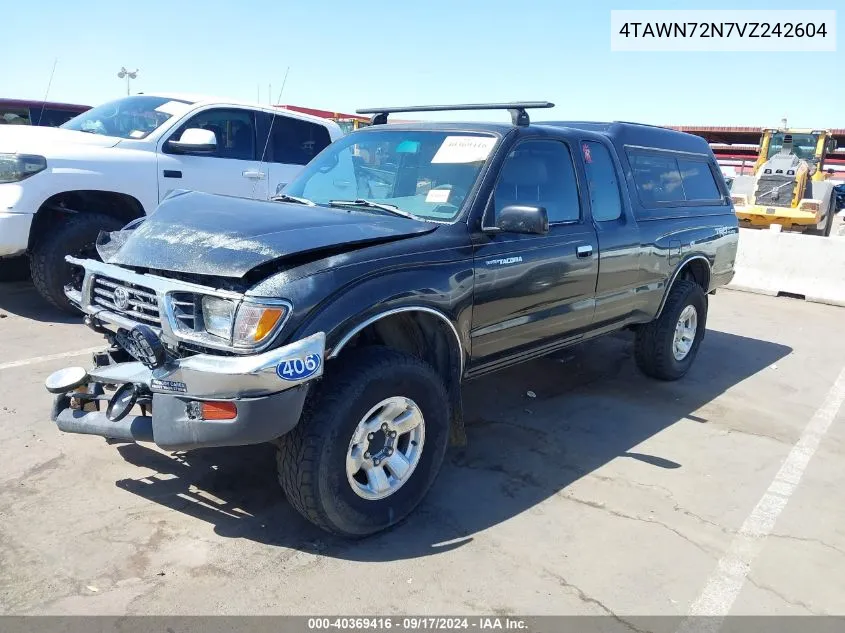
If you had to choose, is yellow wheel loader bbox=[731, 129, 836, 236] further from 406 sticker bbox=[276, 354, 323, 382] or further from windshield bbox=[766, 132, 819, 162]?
406 sticker bbox=[276, 354, 323, 382]

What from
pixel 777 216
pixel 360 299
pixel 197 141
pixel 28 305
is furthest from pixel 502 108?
pixel 777 216

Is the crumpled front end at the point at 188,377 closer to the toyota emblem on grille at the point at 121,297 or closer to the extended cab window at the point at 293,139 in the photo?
the toyota emblem on grille at the point at 121,297

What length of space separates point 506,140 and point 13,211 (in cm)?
409

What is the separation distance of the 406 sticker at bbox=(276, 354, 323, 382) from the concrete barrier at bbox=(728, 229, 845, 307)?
29.4 feet

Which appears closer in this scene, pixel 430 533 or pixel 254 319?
pixel 254 319

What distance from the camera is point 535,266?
158 inches

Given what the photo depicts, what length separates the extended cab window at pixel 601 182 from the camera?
461 cm

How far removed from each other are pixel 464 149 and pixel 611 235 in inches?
50.6

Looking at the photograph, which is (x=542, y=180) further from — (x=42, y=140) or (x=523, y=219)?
(x=42, y=140)

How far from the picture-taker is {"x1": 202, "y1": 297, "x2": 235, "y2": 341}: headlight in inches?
111

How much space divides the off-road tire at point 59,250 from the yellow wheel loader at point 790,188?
13.3m

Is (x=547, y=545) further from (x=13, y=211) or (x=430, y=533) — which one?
(x=13, y=211)

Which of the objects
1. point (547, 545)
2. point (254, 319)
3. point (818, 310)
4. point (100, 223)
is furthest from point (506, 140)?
point (818, 310)

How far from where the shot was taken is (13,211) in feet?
18.4
